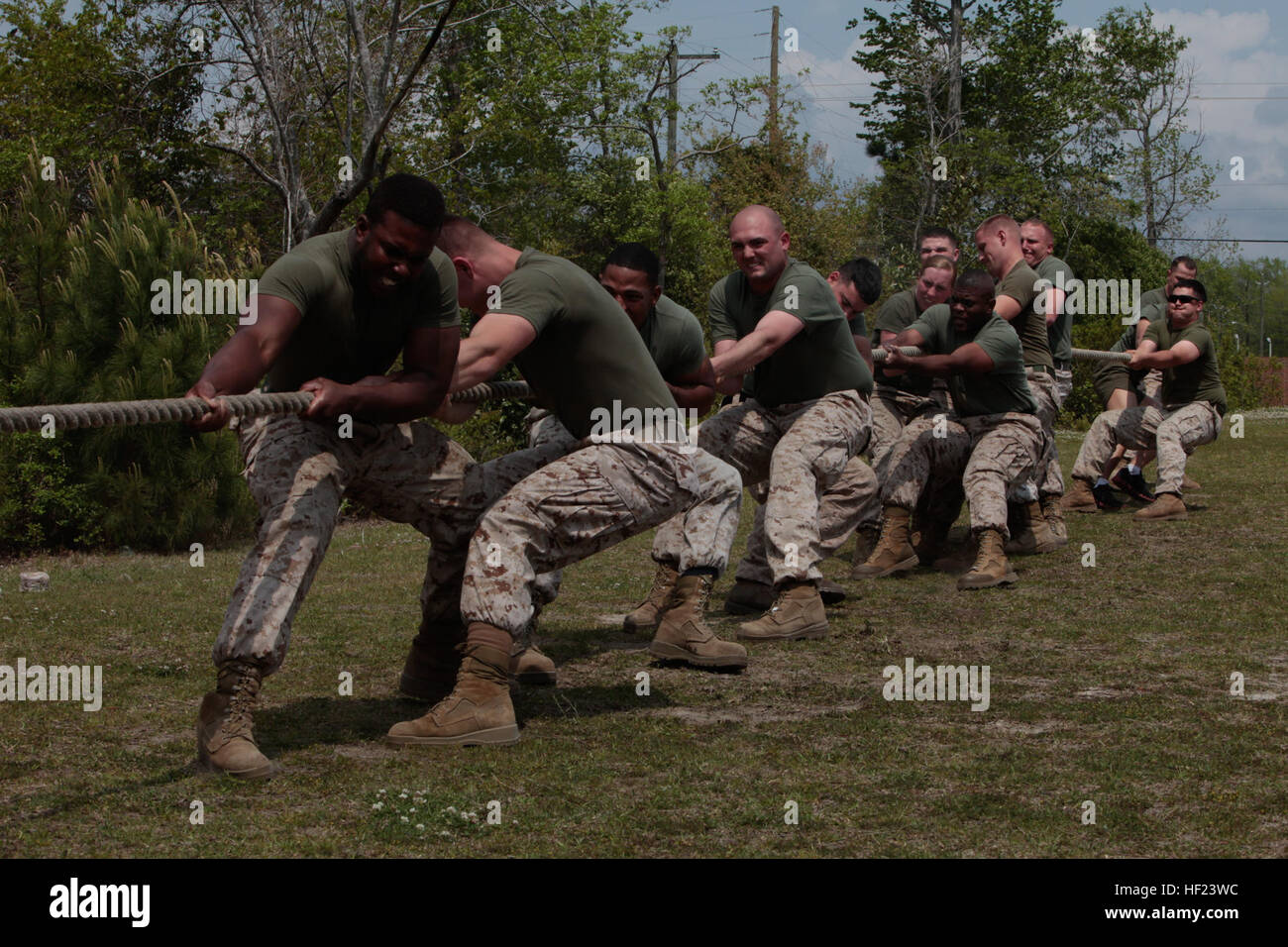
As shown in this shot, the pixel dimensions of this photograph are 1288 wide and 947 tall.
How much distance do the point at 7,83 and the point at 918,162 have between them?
26607mm

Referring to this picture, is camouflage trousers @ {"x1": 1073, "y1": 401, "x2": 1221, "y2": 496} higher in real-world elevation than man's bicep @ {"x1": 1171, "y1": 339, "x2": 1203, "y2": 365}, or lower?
lower

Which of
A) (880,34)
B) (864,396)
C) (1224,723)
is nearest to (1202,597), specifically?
(864,396)

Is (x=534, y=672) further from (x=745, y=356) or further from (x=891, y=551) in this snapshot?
(x=891, y=551)

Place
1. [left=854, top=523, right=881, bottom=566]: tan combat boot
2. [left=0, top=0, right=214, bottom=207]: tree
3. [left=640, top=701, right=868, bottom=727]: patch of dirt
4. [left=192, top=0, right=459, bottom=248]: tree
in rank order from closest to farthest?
[left=640, top=701, right=868, bottom=727]: patch of dirt, [left=854, top=523, right=881, bottom=566]: tan combat boot, [left=192, top=0, right=459, bottom=248]: tree, [left=0, top=0, right=214, bottom=207]: tree

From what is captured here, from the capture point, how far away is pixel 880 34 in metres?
48.9

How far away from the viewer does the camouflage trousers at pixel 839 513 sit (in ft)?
27.6

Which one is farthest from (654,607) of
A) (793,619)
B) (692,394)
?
(692,394)

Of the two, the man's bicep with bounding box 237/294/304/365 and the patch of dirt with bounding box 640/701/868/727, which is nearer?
the man's bicep with bounding box 237/294/304/365

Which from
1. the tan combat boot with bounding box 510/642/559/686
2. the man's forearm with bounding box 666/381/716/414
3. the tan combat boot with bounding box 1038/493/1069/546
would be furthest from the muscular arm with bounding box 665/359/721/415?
the tan combat boot with bounding box 1038/493/1069/546

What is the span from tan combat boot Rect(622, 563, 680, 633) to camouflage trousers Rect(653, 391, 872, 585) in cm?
43

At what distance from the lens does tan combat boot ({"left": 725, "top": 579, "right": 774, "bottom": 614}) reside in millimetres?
8320

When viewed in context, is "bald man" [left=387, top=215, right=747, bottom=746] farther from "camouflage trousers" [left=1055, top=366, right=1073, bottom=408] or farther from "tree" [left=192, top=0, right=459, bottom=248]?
"tree" [left=192, top=0, right=459, bottom=248]

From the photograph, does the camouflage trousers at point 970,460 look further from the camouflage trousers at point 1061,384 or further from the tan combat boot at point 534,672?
the tan combat boot at point 534,672

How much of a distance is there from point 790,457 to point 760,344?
612 mm
